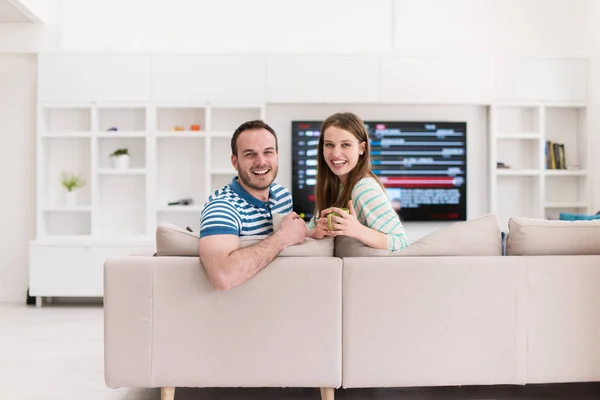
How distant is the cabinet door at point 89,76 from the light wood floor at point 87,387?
2.31 meters

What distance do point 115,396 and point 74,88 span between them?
352 cm

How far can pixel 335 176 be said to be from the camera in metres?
2.78

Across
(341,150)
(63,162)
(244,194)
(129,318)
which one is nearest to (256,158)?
(244,194)

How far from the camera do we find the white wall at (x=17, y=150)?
576 centimetres

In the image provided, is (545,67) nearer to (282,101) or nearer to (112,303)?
(282,101)

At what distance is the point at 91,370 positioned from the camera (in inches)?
127

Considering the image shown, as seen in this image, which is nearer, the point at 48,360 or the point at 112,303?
the point at 112,303

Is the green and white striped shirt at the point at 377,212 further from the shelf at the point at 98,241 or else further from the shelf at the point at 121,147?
the shelf at the point at 121,147

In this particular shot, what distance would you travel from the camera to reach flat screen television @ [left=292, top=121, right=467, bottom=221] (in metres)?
5.81

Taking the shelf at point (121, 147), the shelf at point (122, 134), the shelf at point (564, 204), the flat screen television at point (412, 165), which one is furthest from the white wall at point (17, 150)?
the shelf at point (564, 204)

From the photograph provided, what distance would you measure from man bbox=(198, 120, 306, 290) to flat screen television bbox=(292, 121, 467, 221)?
10.2 ft

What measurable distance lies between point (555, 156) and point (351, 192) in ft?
13.1

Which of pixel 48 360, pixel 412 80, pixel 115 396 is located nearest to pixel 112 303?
pixel 115 396

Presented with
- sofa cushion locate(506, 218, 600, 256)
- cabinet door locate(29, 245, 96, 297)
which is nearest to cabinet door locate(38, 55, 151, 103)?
cabinet door locate(29, 245, 96, 297)
